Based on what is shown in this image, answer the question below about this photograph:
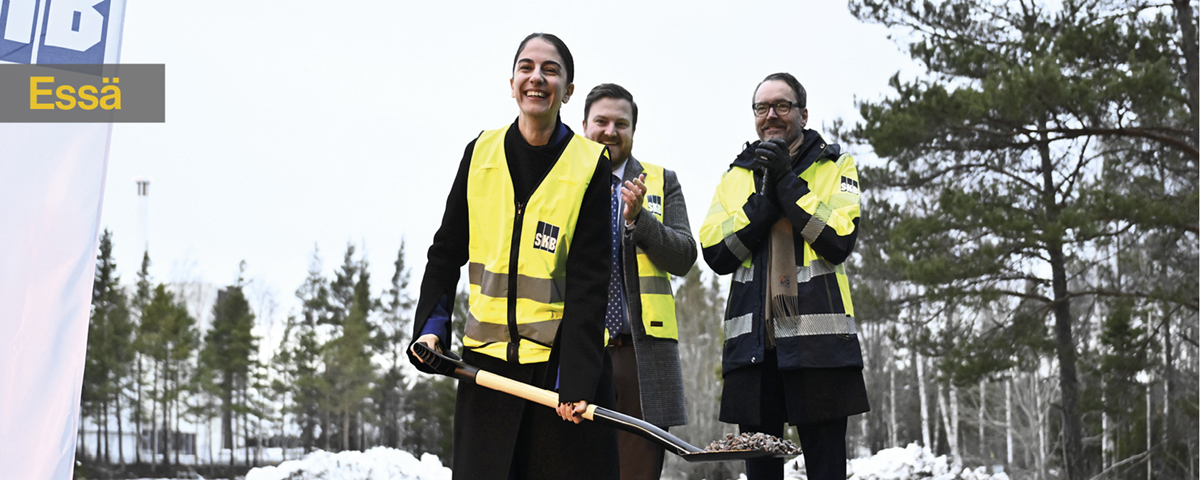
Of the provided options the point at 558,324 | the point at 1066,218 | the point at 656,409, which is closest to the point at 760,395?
the point at 656,409

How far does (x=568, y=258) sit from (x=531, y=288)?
119mm

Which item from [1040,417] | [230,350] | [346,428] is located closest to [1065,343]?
[1040,417]

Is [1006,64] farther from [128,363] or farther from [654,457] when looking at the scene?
[128,363]

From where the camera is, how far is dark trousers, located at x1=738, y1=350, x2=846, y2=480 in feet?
9.41

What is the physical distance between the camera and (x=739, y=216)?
316cm

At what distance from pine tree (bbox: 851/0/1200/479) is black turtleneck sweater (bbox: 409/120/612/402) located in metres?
9.37

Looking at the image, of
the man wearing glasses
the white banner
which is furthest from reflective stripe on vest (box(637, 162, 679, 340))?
the white banner

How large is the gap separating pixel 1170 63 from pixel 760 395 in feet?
36.6

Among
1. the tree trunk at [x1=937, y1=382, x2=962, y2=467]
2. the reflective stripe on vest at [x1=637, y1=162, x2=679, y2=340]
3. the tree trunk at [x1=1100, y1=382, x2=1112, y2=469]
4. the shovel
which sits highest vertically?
the reflective stripe on vest at [x1=637, y1=162, x2=679, y2=340]

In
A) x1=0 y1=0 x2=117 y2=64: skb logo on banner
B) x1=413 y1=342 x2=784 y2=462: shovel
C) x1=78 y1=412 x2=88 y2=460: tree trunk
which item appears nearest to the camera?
x1=413 y1=342 x2=784 y2=462: shovel

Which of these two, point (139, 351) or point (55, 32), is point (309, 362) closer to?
point (139, 351)

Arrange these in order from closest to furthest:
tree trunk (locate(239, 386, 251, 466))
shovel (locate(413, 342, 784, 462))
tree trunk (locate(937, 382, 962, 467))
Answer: shovel (locate(413, 342, 784, 462))
tree trunk (locate(239, 386, 251, 466))
tree trunk (locate(937, 382, 962, 467))

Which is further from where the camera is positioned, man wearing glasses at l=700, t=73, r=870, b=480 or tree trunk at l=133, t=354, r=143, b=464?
tree trunk at l=133, t=354, r=143, b=464

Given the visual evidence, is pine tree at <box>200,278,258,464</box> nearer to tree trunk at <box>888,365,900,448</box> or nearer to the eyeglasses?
tree trunk at <box>888,365,900,448</box>
